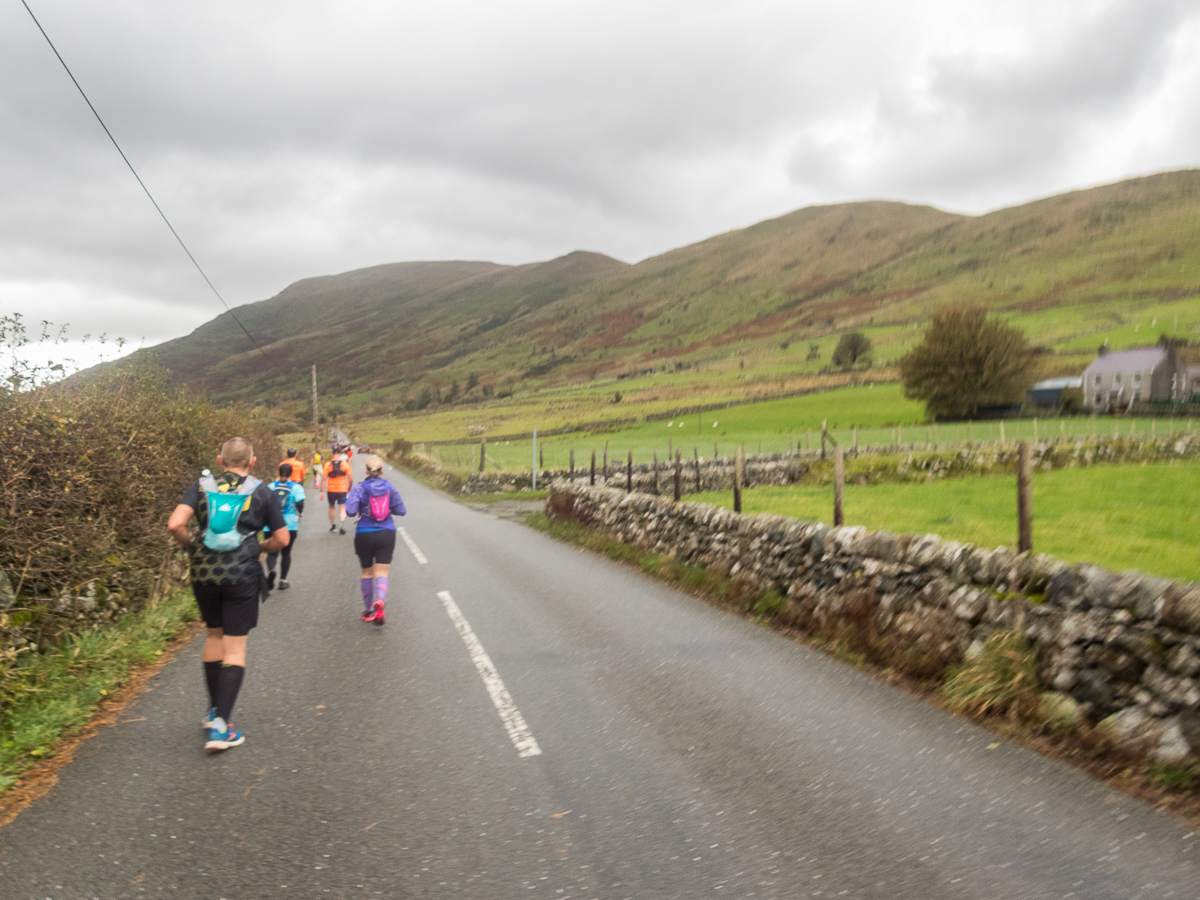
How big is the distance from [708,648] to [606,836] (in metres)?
3.83

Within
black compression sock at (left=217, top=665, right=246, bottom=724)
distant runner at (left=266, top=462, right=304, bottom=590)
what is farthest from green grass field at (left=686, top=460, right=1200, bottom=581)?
distant runner at (left=266, top=462, right=304, bottom=590)

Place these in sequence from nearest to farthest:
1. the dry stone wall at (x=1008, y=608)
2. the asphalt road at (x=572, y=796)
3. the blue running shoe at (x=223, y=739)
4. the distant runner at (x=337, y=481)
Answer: the asphalt road at (x=572, y=796)
the dry stone wall at (x=1008, y=608)
the blue running shoe at (x=223, y=739)
the distant runner at (x=337, y=481)

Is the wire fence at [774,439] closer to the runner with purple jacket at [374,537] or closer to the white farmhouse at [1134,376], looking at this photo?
the white farmhouse at [1134,376]

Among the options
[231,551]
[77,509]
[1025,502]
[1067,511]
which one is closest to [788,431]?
[1067,511]

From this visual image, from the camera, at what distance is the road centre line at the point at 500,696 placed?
16.4 ft

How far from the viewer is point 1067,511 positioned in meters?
13.1

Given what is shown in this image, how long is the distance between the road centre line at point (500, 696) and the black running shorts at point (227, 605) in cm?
200

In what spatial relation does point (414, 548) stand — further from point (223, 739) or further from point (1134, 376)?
point (1134, 376)

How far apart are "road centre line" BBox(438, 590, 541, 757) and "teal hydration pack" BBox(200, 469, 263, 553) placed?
2387mm

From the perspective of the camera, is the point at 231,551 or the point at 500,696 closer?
the point at 231,551

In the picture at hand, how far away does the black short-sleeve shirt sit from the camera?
5.01m

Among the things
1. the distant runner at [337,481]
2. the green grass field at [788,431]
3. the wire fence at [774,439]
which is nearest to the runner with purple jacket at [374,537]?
the distant runner at [337,481]

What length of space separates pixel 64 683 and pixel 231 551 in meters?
2.42

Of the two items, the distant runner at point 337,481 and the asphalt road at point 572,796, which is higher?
the distant runner at point 337,481
